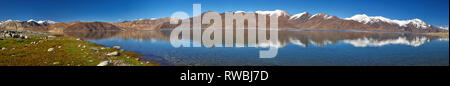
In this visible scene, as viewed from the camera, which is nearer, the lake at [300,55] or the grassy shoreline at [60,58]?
the grassy shoreline at [60,58]

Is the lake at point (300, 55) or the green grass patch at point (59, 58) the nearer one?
the green grass patch at point (59, 58)

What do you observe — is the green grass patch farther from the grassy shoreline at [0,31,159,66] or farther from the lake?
the lake

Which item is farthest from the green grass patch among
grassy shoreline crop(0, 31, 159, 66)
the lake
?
the lake

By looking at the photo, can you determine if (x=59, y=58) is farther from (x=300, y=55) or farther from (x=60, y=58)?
(x=300, y=55)

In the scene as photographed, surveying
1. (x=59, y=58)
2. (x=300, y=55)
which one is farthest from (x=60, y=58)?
(x=300, y=55)

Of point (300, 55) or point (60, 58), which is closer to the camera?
point (60, 58)

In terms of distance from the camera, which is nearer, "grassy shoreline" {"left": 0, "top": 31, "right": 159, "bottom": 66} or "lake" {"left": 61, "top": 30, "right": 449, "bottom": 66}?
"grassy shoreline" {"left": 0, "top": 31, "right": 159, "bottom": 66}

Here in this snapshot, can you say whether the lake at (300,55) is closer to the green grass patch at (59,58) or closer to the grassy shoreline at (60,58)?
the grassy shoreline at (60,58)

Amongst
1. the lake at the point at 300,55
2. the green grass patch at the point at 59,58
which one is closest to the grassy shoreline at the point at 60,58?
the green grass patch at the point at 59,58
